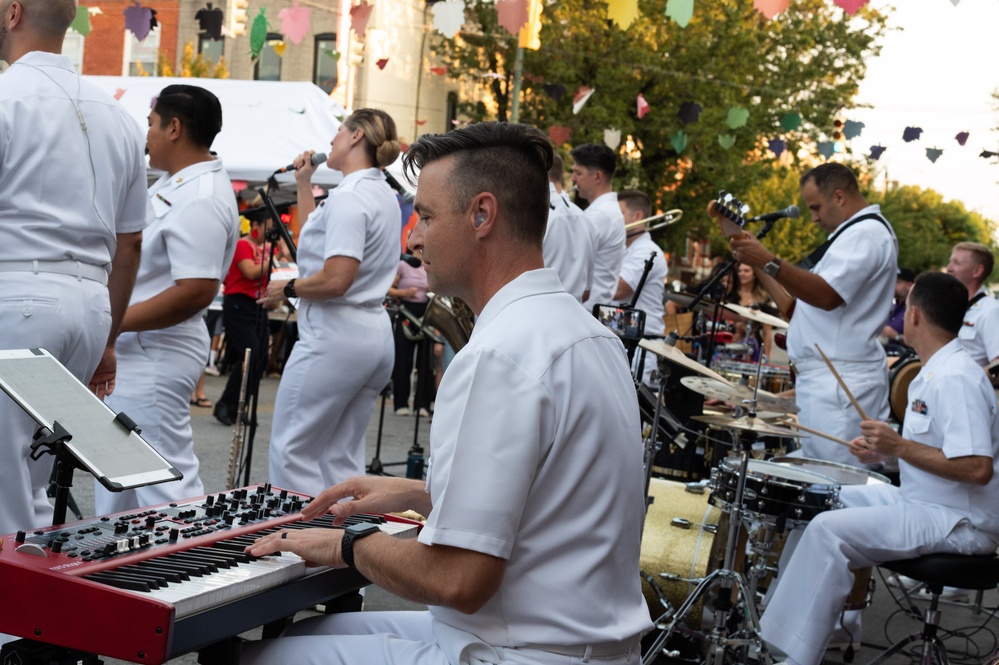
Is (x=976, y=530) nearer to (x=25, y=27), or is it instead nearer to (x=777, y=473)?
(x=777, y=473)

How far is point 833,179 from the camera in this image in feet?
19.0

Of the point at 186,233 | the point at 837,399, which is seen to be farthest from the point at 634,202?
the point at 186,233

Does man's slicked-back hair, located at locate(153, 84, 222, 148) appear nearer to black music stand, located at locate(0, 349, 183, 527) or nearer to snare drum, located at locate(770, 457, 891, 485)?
black music stand, located at locate(0, 349, 183, 527)

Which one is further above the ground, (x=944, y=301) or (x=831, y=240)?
(x=831, y=240)

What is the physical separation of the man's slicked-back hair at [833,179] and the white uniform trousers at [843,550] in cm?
190

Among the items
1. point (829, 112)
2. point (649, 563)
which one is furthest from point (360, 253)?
point (829, 112)

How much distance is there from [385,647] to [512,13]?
8.29 meters

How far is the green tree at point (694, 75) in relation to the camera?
92.6ft

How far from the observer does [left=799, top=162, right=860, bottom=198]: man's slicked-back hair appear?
577cm

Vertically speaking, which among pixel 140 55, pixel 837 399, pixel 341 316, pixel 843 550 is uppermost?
pixel 140 55

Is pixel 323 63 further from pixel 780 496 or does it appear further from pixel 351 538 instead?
pixel 351 538

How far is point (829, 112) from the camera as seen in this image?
28.6 meters

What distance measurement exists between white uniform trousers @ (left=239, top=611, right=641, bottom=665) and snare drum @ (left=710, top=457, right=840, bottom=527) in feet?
7.95

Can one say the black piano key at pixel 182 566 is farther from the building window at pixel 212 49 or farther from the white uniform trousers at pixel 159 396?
the building window at pixel 212 49
